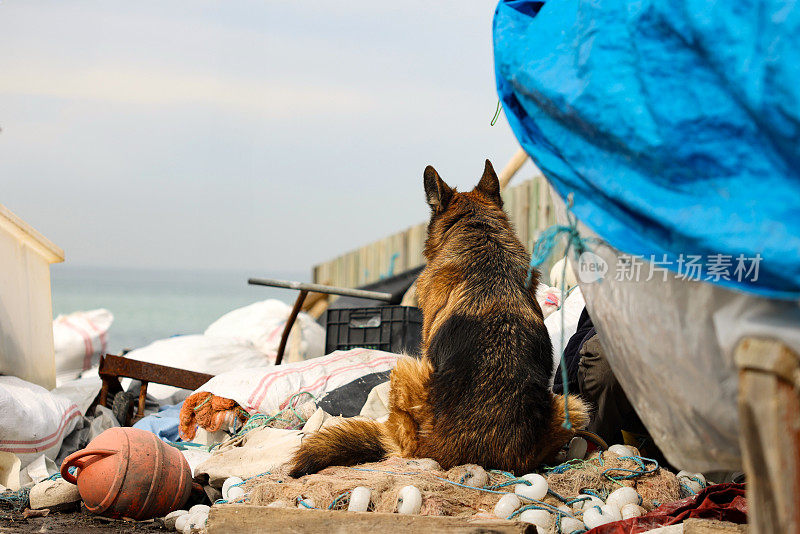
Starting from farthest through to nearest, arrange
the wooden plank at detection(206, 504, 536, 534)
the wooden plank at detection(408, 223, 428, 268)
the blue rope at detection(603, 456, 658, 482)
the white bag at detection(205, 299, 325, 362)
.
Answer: the wooden plank at detection(408, 223, 428, 268)
the white bag at detection(205, 299, 325, 362)
the blue rope at detection(603, 456, 658, 482)
the wooden plank at detection(206, 504, 536, 534)

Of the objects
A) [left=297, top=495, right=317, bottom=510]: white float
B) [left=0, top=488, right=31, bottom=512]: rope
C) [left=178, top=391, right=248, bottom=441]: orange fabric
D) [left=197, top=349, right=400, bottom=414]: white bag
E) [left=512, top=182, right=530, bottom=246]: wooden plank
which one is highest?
[left=512, top=182, right=530, bottom=246]: wooden plank

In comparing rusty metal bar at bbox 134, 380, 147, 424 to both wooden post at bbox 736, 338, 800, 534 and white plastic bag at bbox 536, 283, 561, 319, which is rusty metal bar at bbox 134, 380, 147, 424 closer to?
white plastic bag at bbox 536, 283, 561, 319

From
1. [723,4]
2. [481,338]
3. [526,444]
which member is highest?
[723,4]

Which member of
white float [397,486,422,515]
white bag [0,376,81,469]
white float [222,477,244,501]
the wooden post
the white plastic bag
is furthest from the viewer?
the white plastic bag

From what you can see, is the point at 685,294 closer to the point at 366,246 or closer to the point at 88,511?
the point at 88,511

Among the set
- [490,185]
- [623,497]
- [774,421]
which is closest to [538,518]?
[623,497]

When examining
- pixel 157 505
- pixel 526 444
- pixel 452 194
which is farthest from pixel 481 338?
pixel 157 505

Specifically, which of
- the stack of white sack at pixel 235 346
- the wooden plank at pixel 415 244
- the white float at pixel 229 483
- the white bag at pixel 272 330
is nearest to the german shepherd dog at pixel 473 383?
the white float at pixel 229 483

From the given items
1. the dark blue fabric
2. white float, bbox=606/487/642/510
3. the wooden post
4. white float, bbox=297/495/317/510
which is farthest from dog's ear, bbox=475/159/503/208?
the dark blue fabric

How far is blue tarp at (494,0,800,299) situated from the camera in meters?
1.20

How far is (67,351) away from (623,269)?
6.39 metres

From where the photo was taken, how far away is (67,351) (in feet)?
22.0

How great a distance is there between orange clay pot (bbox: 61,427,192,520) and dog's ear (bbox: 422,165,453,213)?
63.8 inches

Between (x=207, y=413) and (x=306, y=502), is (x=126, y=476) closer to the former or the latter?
(x=306, y=502)
